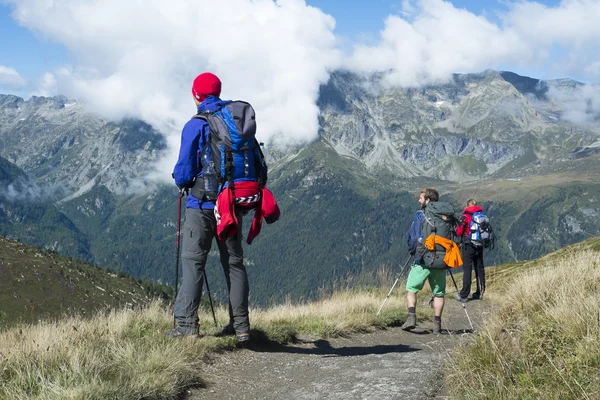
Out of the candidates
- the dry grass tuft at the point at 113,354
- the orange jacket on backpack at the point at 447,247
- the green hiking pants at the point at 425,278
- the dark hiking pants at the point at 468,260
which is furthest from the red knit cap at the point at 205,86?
the dark hiking pants at the point at 468,260

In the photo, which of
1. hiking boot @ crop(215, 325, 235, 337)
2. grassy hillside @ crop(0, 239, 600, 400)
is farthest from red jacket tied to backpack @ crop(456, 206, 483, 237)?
hiking boot @ crop(215, 325, 235, 337)

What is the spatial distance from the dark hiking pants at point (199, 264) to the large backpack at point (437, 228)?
4.47 m

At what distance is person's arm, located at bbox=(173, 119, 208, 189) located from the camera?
7.13 m

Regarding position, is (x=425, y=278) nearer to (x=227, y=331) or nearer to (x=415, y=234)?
(x=415, y=234)

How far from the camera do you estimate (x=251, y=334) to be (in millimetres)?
8586

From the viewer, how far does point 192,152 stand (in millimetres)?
7148

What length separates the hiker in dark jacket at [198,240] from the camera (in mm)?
7184

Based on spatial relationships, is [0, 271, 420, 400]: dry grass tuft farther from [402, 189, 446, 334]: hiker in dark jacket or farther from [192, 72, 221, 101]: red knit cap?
[192, 72, 221, 101]: red knit cap

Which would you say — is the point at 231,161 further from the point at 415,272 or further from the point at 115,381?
the point at 415,272

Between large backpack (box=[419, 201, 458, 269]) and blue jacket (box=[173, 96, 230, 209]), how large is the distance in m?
5.21

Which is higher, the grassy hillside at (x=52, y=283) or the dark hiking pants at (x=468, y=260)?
the dark hiking pants at (x=468, y=260)

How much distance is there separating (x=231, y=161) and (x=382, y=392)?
3.34m

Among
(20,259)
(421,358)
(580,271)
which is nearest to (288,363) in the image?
(421,358)

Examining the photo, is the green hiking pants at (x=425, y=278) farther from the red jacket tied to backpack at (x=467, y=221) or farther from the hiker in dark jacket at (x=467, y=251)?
the red jacket tied to backpack at (x=467, y=221)
